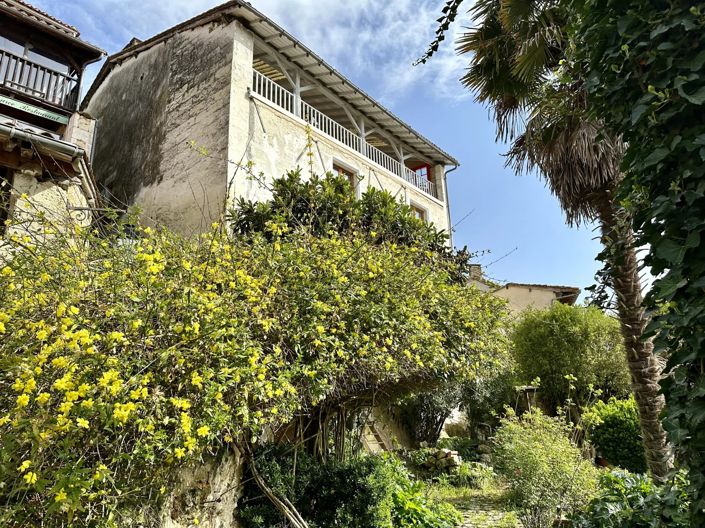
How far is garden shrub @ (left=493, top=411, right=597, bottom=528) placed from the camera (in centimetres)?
659

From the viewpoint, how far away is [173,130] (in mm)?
12133

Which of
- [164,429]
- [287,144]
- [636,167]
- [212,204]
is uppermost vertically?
[287,144]

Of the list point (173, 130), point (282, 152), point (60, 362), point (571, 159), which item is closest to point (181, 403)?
point (60, 362)

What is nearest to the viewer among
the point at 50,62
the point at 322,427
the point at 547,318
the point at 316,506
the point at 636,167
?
the point at 636,167

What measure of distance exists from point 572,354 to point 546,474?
807 cm

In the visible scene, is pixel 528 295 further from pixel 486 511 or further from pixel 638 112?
pixel 638 112

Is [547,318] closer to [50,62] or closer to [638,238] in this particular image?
[638,238]

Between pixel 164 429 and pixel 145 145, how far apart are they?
11.4m

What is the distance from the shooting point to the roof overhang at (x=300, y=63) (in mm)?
11688

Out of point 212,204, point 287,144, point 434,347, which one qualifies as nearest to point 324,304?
point 434,347

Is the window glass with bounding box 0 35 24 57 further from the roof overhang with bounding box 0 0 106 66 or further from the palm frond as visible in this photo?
the palm frond

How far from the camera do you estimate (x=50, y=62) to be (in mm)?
11969

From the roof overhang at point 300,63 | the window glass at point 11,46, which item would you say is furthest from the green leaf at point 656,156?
the window glass at point 11,46

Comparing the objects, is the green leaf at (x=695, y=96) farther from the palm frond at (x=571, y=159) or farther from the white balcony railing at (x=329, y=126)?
the white balcony railing at (x=329, y=126)
